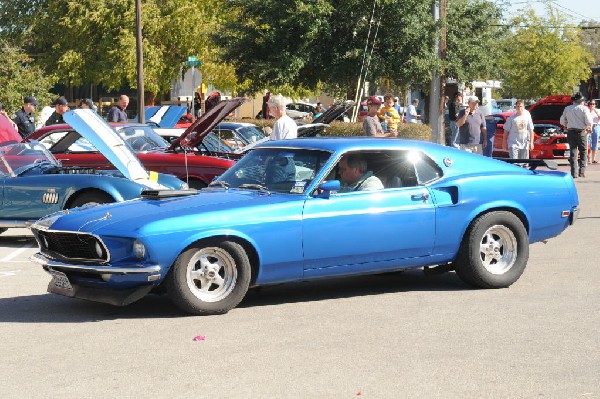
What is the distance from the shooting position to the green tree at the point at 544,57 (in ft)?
212

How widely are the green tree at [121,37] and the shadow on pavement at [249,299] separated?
36937 millimetres

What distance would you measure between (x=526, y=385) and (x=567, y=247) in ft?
20.8

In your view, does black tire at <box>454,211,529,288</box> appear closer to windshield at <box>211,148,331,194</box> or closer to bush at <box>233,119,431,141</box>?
windshield at <box>211,148,331,194</box>

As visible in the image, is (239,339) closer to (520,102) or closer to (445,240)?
(445,240)

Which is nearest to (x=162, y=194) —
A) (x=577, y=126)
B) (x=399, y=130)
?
(x=577, y=126)

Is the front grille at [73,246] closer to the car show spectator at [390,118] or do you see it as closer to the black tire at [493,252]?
the black tire at [493,252]

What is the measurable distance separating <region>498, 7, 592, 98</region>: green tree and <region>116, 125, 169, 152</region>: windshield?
50.1 m

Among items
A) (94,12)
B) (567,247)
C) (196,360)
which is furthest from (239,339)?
(94,12)

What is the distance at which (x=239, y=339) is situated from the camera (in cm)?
715

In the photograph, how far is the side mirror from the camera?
8.31m

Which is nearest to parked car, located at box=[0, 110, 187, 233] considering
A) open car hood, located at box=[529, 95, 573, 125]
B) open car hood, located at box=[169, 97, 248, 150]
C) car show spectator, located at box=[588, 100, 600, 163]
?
open car hood, located at box=[169, 97, 248, 150]

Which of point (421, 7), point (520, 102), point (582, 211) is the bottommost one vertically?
point (582, 211)

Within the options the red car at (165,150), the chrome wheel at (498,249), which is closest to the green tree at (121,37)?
→ the red car at (165,150)

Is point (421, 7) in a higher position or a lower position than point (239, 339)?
higher
